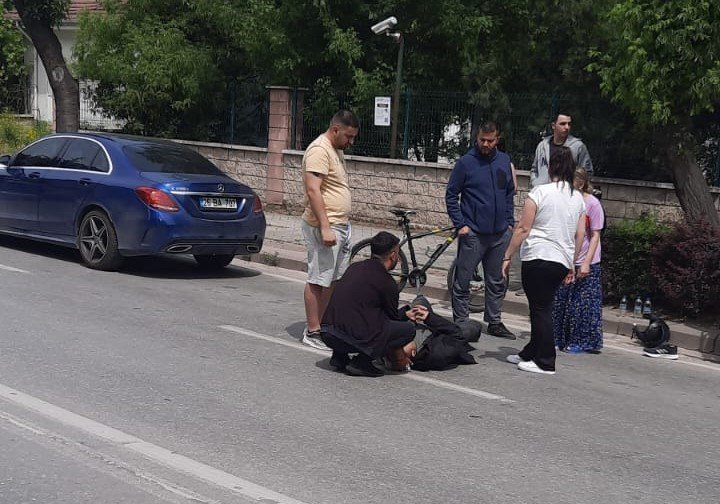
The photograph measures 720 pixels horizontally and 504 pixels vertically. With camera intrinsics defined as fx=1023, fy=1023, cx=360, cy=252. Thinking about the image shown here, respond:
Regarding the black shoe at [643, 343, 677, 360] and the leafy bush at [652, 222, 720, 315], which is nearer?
the black shoe at [643, 343, 677, 360]

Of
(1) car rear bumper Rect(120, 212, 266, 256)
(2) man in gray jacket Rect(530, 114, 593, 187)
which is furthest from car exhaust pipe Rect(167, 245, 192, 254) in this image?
(2) man in gray jacket Rect(530, 114, 593, 187)

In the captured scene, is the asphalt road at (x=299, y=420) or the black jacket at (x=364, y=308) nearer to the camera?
the asphalt road at (x=299, y=420)

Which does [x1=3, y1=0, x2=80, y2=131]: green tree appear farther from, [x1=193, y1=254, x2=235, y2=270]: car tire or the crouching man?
the crouching man

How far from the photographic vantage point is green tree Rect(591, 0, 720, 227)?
33.7 feet

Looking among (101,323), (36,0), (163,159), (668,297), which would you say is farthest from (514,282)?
(36,0)

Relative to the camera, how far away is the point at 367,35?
18.6 metres

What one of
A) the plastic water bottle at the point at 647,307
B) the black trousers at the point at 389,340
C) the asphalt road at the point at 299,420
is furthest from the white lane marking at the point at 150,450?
the plastic water bottle at the point at 647,307

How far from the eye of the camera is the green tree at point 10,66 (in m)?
28.9

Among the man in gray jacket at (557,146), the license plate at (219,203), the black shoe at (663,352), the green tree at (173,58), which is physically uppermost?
the green tree at (173,58)

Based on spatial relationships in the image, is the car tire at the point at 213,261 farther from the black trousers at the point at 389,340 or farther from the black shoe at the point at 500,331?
the black trousers at the point at 389,340

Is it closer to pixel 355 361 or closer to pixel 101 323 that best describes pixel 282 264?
pixel 101 323

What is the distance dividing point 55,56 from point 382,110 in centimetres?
814

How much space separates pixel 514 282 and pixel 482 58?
6827mm

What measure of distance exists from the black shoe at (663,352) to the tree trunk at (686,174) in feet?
7.23
